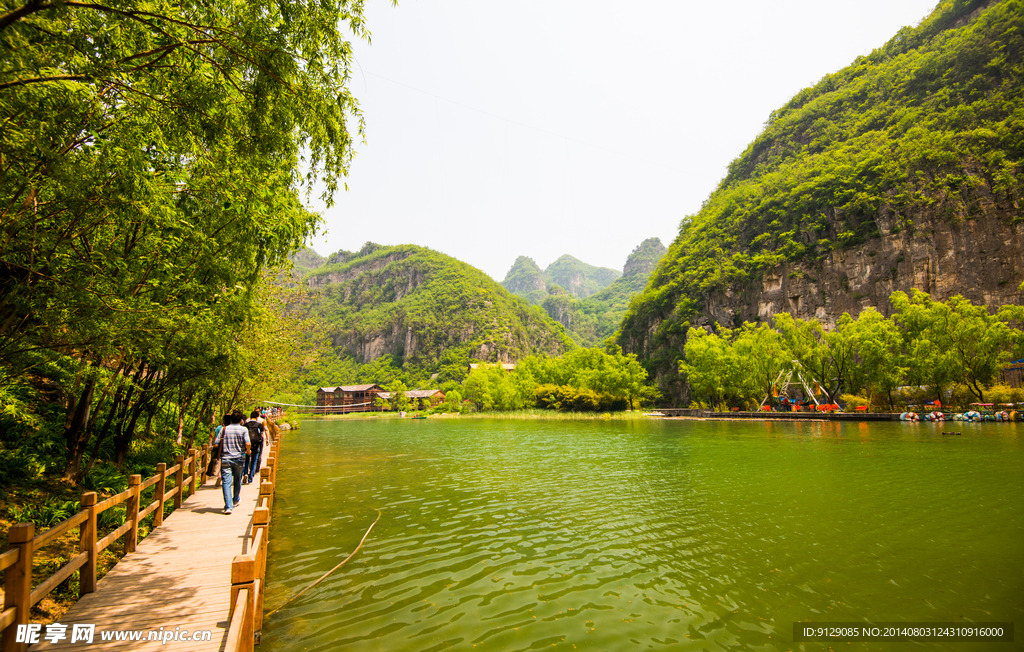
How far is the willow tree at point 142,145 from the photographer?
172 inches

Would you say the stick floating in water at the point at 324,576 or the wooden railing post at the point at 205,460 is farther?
the wooden railing post at the point at 205,460

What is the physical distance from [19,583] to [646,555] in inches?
382

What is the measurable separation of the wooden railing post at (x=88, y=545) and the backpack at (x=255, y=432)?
285 inches

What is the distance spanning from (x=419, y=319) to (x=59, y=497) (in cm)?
15571

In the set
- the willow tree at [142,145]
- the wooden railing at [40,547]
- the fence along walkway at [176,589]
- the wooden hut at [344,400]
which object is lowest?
the wooden hut at [344,400]

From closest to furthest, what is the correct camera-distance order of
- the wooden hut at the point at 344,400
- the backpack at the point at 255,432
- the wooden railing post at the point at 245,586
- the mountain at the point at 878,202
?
the wooden railing post at the point at 245,586 < the backpack at the point at 255,432 < the mountain at the point at 878,202 < the wooden hut at the point at 344,400

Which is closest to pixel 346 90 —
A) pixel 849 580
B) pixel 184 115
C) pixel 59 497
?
pixel 184 115

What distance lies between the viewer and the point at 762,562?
8906 mm

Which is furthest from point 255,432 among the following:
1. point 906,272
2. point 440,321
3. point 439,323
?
point 440,321

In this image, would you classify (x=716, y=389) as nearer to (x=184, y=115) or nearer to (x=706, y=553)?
(x=706, y=553)

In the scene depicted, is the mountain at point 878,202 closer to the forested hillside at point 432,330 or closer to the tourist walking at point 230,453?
the forested hillside at point 432,330

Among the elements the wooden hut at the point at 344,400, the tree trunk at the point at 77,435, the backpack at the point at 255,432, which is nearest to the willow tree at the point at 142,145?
the tree trunk at the point at 77,435

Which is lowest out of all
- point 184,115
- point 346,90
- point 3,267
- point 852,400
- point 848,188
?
point 852,400

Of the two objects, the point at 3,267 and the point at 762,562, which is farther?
the point at 762,562
